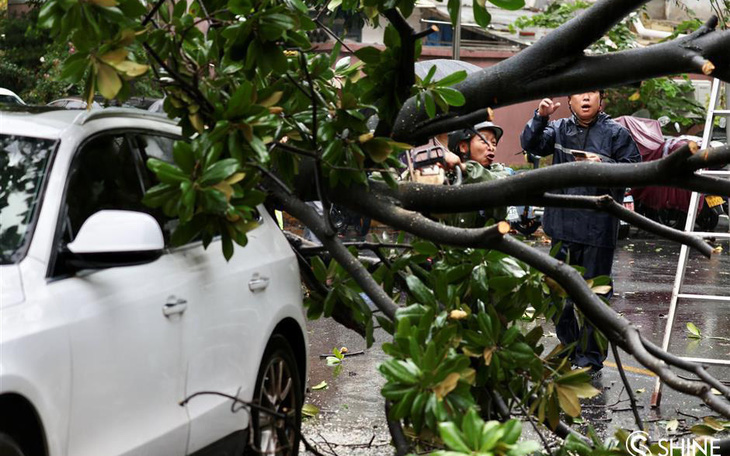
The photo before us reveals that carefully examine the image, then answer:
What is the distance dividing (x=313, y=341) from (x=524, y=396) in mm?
4832

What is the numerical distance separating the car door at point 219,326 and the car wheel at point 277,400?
134 millimetres

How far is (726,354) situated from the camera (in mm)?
9273

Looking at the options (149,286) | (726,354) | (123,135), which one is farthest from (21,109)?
(726,354)

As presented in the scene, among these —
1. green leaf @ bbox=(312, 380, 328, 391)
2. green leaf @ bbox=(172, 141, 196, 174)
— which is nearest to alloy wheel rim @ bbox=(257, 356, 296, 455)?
green leaf @ bbox=(172, 141, 196, 174)

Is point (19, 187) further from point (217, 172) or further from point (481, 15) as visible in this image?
point (481, 15)

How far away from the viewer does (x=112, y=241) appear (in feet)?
12.5

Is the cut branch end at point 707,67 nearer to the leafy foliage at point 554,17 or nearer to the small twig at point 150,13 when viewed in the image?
the small twig at point 150,13

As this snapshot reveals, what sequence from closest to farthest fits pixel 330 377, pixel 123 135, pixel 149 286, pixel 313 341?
1. pixel 149 286
2. pixel 123 135
3. pixel 330 377
4. pixel 313 341

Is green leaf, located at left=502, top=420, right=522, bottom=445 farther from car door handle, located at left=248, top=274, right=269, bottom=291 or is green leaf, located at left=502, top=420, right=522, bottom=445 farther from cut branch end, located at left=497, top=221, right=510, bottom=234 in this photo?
car door handle, located at left=248, top=274, right=269, bottom=291

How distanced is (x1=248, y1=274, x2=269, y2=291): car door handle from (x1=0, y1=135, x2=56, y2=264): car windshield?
3.89 feet

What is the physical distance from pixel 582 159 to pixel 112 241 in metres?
5.40

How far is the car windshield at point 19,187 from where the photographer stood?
3854 mm

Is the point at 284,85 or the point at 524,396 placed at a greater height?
the point at 284,85

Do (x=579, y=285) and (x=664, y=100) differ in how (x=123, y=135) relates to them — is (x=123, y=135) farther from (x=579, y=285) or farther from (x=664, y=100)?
(x=664, y=100)
